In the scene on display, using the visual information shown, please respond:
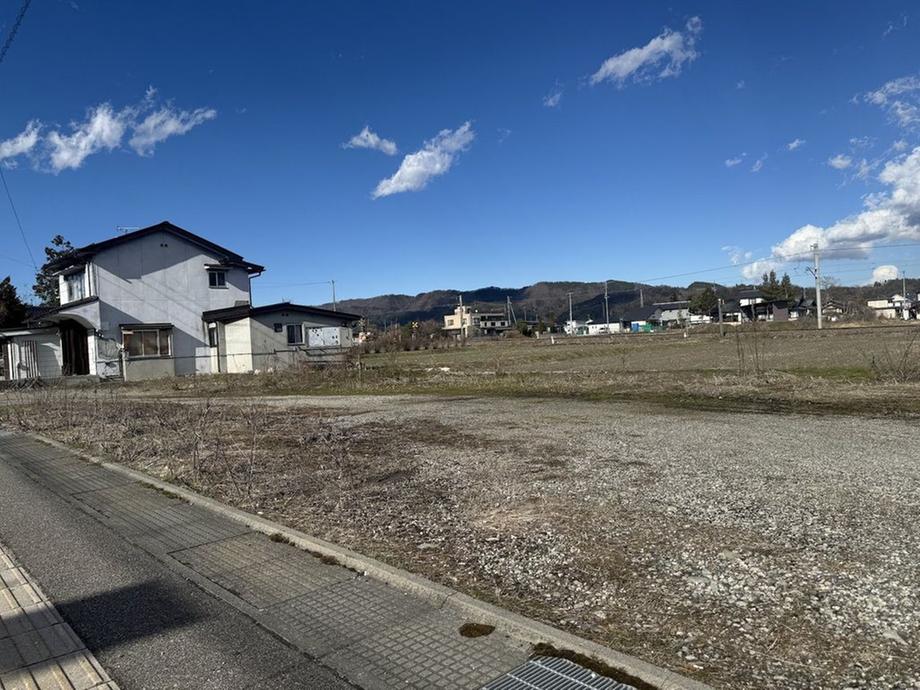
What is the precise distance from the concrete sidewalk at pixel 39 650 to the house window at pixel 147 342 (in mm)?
30253

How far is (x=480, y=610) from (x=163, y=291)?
109ft

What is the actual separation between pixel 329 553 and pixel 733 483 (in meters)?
4.23

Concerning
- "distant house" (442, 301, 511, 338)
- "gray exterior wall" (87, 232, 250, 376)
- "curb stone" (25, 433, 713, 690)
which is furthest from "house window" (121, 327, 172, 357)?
"distant house" (442, 301, 511, 338)

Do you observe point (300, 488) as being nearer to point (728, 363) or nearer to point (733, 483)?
point (733, 483)

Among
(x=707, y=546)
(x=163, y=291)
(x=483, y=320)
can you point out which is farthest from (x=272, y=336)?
(x=483, y=320)

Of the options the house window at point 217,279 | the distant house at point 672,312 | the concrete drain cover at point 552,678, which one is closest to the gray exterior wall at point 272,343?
the house window at point 217,279

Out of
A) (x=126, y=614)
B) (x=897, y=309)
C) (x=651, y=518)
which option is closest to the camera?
(x=126, y=614)

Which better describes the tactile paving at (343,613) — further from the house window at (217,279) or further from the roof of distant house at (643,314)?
the roof of distant house at (643,314)

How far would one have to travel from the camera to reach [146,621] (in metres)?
3.85

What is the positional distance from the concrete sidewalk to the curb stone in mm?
1733

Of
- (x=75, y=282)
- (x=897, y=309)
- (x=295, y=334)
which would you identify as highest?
(x=75, y=282)

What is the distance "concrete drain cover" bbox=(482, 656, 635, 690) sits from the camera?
297 cm

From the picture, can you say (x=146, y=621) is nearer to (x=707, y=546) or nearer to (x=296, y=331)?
(x=707, y=546)

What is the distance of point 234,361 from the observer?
3194 cm
